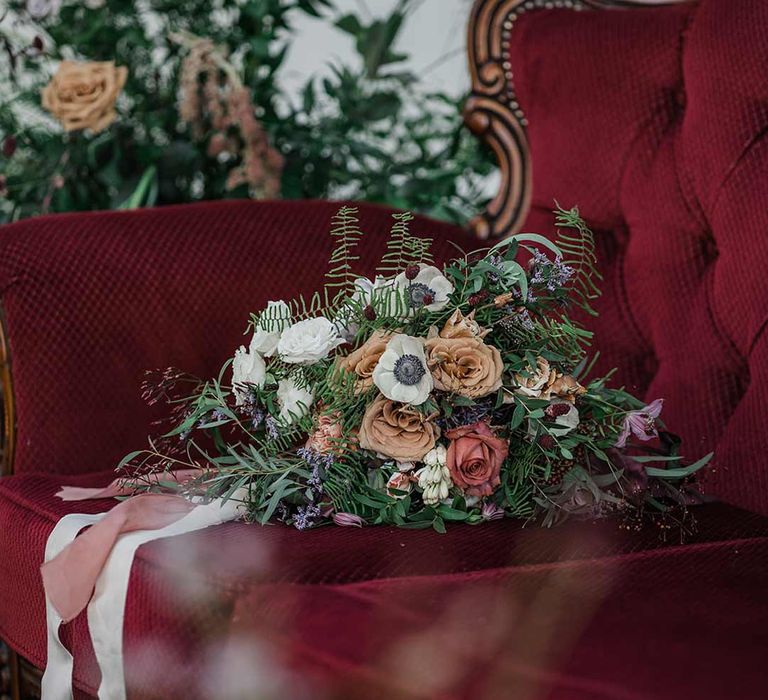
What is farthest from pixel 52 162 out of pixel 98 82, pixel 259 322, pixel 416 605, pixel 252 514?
pixel 416 605

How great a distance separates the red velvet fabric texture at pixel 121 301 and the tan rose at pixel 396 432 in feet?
1.40

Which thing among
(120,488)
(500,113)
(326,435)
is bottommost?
(120,488)

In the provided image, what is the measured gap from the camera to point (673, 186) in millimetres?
1358

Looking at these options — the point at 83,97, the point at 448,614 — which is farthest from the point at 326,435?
the point at 83,97

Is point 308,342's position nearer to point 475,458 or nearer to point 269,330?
point 269,330

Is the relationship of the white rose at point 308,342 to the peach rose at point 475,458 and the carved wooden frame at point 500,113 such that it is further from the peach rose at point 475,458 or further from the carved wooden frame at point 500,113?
the carved wooden frame at point 500,113

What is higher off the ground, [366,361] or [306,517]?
[366,361]

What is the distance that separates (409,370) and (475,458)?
9 cm

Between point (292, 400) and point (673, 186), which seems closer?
point (292, 400)

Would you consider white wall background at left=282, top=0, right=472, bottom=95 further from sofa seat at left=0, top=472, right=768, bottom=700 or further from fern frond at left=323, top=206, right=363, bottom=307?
sofa seat at left=0, top=472, right=768, bottom=700

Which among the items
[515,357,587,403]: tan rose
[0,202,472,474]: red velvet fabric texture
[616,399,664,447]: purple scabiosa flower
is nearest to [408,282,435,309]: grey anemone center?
[515,357,587,403]: tan rose

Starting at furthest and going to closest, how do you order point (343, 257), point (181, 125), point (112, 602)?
point (181, 125) < point (343, 257) < point (112, 602)

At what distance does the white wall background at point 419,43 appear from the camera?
2449 mm

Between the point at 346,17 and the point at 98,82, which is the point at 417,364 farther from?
the point at 346,17
